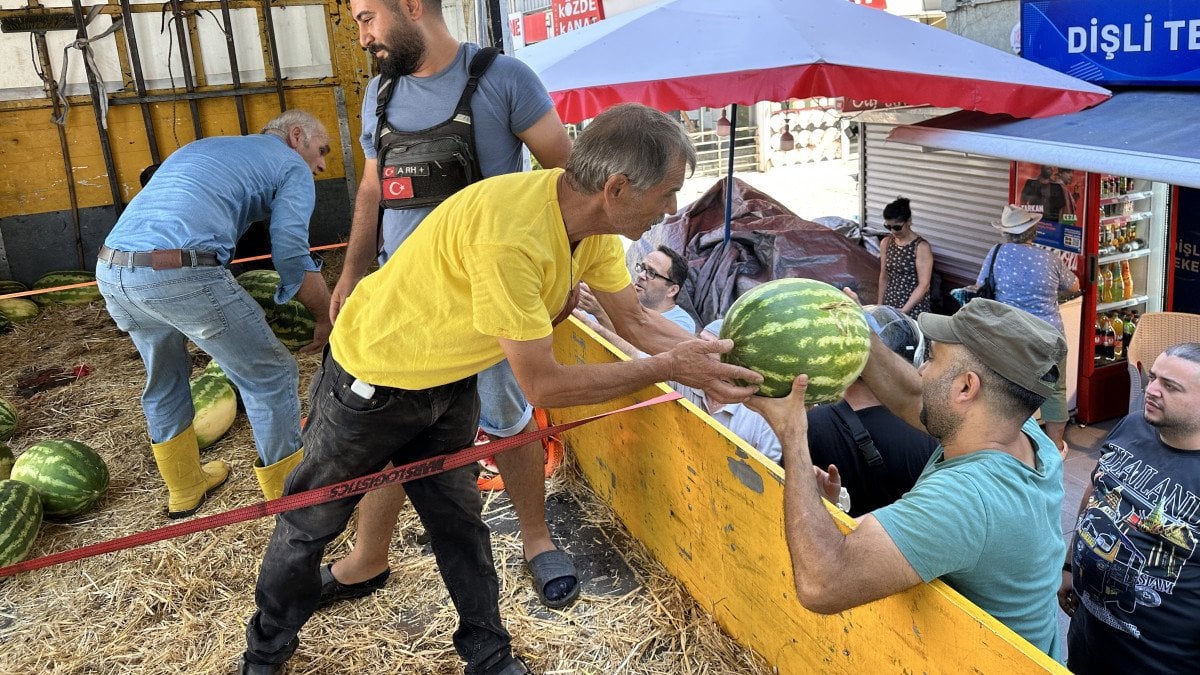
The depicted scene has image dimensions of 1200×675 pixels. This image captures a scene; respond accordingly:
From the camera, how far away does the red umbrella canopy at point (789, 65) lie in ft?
17.7

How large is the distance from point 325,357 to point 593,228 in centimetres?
113

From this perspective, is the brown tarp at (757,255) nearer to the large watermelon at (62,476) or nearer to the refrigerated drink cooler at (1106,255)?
the refrigerated drink cooler at (1106,255)

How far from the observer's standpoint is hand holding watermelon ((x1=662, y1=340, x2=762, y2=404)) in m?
2.51

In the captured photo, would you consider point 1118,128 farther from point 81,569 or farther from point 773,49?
point 81,569

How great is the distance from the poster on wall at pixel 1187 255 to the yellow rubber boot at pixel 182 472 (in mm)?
6336

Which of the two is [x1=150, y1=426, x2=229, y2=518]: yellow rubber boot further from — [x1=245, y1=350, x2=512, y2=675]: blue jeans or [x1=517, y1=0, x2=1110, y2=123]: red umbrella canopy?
[x1=517, y1=0, x2=1110, y2=123]: red umbrella canopy

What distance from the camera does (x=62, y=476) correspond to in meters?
4.42

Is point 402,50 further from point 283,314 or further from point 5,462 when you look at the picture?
point 283,314

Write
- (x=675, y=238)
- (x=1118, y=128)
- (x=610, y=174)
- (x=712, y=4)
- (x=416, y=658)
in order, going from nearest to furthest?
1. (x=610, y=174)
2. (x=416, y=658)
3. (x=1118, y=128)
4. (x=712, y=4)
5. (x=675, y=238)

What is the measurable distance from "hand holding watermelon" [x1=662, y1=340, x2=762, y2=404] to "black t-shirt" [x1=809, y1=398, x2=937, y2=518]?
0.63 metres

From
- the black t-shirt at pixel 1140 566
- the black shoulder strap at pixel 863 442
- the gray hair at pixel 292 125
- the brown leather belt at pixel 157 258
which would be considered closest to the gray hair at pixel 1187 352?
the black t-shirt at pixel 1140 566

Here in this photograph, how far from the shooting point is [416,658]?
3221 mm

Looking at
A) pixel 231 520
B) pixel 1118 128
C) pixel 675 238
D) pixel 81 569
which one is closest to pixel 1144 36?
pixel 1118 128

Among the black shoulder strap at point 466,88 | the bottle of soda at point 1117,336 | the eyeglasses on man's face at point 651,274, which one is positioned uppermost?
the black shoulder strap at point 466,88
